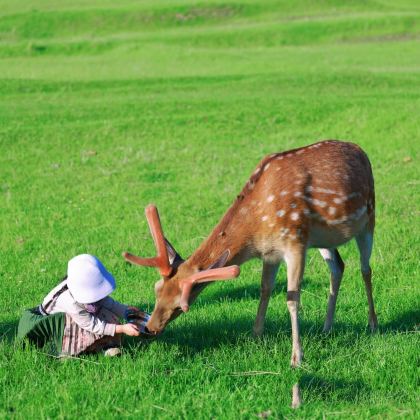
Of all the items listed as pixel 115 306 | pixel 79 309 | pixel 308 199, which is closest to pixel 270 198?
pixel 308 199

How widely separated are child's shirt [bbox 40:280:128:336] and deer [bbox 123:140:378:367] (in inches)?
14.3

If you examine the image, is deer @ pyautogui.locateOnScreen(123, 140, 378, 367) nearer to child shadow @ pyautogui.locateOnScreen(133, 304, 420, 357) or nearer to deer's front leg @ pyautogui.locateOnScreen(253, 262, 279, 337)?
deer's front leg @ pyautogui.locateOnScreen(253, 262, 279, 337)

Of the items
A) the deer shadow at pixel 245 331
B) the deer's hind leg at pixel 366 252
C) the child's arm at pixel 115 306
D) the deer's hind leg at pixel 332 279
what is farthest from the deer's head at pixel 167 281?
the deer's hind leg at pixel 366 252

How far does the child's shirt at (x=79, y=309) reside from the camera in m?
6.18

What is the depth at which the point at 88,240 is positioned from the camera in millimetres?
11062

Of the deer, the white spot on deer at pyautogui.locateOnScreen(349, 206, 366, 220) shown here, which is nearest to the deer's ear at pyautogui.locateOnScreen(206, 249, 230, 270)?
the deer

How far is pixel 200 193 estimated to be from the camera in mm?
13195

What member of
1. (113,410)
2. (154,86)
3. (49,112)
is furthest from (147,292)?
(154,86)

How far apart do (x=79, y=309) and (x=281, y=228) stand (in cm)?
170

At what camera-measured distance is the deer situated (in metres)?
6.19

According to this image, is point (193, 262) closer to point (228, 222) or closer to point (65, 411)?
point (228, 222)

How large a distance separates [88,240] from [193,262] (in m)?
5.02

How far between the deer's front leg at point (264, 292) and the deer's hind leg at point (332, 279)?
22.9 inches

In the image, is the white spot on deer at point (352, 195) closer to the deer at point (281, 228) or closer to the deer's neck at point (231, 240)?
the deer at point (281, 228)
